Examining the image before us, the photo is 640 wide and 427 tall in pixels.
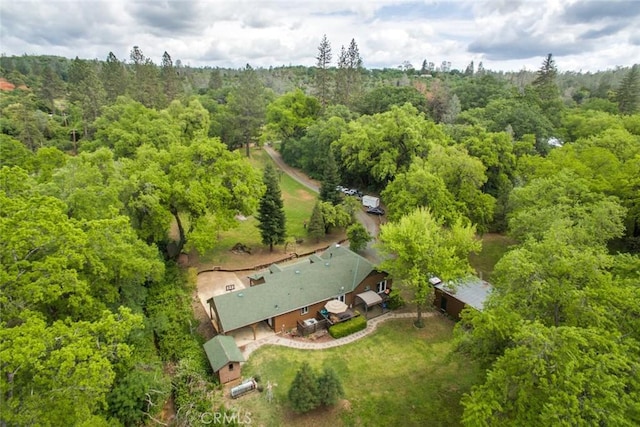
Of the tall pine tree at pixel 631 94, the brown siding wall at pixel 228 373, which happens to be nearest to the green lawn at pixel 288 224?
the brown siding wall at pixel 228 373

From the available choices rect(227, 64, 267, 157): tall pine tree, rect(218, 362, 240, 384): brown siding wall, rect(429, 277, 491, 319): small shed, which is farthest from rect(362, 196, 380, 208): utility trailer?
rect(218, 362, 240, 384): brown siding wall

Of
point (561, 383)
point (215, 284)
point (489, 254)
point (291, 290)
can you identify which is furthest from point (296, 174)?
point (561, 383)

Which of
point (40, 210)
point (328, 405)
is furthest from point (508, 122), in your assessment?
point (40, 210)

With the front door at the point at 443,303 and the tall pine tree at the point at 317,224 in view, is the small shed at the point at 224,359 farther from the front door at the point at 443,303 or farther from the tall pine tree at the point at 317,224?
the tall pine tree at the point at 317,224

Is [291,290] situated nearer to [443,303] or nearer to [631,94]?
[443,303]
